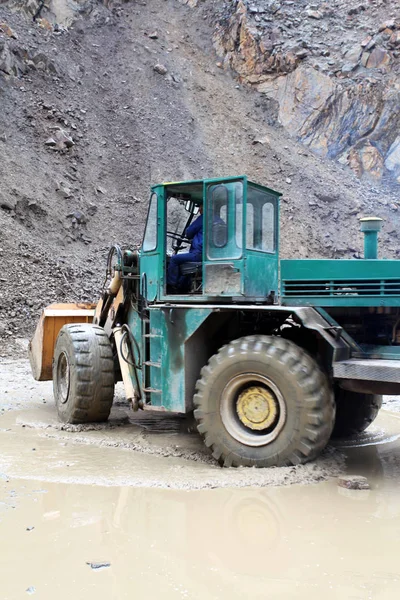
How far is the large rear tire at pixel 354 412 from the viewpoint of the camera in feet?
21.8

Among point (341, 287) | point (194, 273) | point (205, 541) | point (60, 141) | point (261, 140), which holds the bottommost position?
point (205, 541)

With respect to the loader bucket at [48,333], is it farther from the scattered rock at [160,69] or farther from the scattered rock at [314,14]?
the scattered rock at [314,14]

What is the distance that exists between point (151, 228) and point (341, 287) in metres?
2.00

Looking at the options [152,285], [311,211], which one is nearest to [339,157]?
[311,211]

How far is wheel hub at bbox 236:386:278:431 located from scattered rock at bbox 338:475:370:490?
0.72 meters

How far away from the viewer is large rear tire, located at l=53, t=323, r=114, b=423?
6.69 m

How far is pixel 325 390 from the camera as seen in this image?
5066 mm

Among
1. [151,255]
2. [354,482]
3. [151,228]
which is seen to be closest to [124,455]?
[151,255]

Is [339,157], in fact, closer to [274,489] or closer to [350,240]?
[350,240]

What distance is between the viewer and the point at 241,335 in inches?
238

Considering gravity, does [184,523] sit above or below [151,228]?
below

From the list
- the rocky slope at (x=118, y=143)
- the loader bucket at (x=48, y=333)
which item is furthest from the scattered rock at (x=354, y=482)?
the rocky slope at (x=118, y=143)

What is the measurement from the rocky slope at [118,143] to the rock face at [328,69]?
479 millimetres

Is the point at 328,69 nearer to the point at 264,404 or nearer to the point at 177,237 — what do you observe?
the point at 177,237
